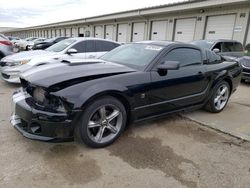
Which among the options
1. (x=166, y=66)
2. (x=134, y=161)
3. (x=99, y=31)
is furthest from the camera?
(x=99, y=31)

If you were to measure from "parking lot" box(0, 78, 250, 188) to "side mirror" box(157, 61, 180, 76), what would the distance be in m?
1.03

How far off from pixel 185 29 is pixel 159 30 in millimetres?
2871

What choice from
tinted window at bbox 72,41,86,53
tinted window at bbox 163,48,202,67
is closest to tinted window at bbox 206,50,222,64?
tinted window at bbox 163,48,202,67

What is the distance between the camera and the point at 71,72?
9.77 ft

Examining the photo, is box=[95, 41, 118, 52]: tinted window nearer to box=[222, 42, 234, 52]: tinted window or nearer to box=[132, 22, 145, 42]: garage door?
box=[222, 42, 234, 52]: tinted window

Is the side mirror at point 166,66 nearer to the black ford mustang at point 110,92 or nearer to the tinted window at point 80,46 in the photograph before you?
the black ford mustang at point 110,92

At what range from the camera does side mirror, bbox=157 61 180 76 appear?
3.29 meters

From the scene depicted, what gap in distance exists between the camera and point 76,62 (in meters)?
3.48

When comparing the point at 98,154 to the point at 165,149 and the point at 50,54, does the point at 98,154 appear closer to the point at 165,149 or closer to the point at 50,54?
the point at 165,149

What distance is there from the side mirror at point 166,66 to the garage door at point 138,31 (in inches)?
711

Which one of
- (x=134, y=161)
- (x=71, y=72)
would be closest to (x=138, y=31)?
(x=71, y=72)

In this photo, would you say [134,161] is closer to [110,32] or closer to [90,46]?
[90,46]

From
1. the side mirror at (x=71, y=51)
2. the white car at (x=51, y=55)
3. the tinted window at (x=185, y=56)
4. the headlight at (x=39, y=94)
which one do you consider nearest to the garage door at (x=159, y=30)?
the white car at (x=51, y=55)

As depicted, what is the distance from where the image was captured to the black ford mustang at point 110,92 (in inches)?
105
